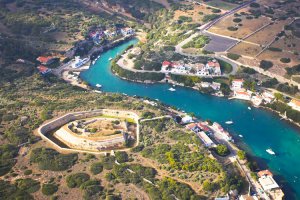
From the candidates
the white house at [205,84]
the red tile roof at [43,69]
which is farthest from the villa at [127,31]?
the white house at [205,84]

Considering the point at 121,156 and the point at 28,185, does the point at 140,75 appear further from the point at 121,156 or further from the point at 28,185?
the point at 28,185

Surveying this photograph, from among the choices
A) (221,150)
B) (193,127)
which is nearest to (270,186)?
(221,150)

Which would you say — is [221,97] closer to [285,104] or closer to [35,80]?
[285,104]

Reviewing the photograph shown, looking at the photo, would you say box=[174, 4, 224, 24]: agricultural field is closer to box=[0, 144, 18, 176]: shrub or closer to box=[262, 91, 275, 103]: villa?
box=[262, 91, 275, 103]: villa

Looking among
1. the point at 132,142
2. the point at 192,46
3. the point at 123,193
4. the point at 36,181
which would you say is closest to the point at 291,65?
the point at 192,46

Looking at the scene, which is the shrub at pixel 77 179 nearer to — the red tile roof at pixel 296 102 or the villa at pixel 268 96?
the villa at pixel 268 96

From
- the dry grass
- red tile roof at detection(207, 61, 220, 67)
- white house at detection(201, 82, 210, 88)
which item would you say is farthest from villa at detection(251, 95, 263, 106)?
the dry grass

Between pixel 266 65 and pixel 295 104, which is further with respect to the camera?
pixel 266 65
